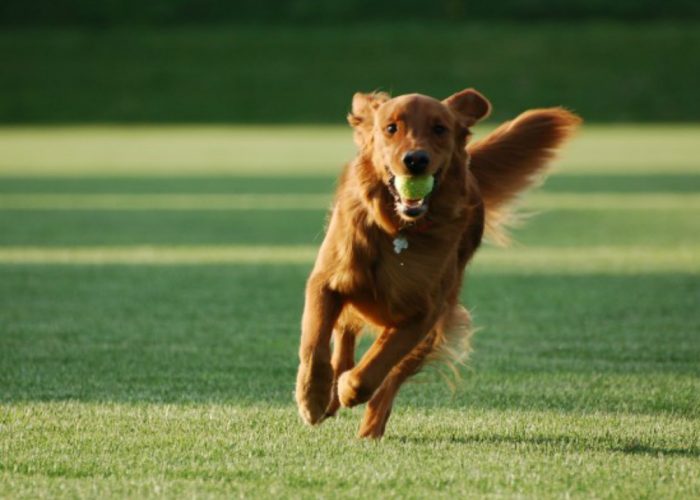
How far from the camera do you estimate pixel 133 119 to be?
1571 inches

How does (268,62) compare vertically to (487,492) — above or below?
below

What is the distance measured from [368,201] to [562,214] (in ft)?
35.3

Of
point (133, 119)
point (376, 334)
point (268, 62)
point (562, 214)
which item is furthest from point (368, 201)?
point (268, 62)

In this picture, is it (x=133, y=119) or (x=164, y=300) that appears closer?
(x=164, y=300)

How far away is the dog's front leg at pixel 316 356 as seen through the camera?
14.5 feet

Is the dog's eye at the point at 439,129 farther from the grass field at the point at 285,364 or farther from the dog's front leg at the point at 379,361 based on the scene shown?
the grass field at the point at 285,364

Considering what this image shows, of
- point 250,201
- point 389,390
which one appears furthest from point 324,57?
point 389,390

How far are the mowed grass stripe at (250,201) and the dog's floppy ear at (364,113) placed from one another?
1029 centimetres

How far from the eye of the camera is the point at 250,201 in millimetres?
15984

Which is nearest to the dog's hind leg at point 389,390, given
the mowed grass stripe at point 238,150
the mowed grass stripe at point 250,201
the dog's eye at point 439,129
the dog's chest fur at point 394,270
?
the dog's chest fur at point 394,270

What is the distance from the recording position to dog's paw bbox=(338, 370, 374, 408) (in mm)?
4324

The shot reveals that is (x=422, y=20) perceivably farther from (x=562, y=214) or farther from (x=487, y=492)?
(x=487, y=492)

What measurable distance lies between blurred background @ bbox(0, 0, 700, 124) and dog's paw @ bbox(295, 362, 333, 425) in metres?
35.1

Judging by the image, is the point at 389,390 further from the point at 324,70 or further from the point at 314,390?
the point at 324,70
